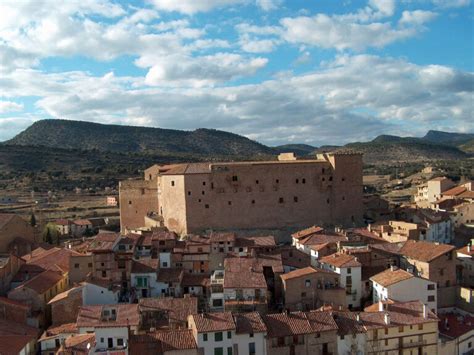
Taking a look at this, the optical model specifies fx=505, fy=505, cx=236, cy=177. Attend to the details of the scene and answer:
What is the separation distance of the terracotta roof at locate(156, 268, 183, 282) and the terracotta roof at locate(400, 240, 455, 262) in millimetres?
13761

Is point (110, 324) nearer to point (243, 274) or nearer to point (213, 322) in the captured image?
point (213, 322)

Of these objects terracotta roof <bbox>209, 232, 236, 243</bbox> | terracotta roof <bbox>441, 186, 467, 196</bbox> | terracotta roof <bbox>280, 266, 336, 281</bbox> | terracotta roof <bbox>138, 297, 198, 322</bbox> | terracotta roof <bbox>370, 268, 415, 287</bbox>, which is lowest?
terracotta roof <bbox>138, 297, 198, 322</bbox>

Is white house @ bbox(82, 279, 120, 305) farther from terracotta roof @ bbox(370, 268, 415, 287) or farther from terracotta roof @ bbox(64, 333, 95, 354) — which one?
terracotta roof @ bbox(370, 268, 415, 287)

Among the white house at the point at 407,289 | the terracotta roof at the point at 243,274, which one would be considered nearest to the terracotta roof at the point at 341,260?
the white house at the point at 407,289

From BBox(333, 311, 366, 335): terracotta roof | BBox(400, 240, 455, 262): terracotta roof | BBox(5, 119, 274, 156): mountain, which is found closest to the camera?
BBox(333, 311, 366, 335): terracotta roof

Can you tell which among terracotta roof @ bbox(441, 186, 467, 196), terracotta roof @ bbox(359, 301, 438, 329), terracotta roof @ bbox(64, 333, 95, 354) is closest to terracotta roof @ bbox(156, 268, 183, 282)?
terracotta roof @ bbox(64, 333, 95, 354)

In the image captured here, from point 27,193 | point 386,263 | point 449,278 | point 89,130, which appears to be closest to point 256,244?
point 386,263

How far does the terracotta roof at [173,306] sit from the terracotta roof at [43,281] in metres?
5.85

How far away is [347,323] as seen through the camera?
2320 centimetres

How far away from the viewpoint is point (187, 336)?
2186 centimetres

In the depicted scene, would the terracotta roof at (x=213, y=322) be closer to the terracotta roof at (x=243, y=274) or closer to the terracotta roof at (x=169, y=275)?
the terracotta roof at (x=243, y=274)

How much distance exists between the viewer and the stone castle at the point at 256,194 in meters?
40.2

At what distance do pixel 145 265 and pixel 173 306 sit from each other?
17.2 ft

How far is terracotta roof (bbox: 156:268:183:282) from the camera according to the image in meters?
29.0
